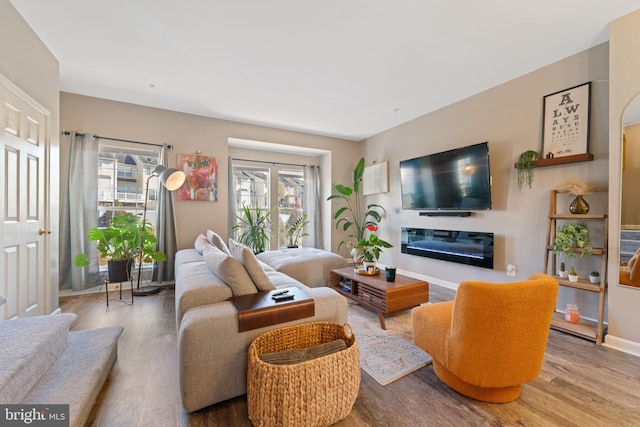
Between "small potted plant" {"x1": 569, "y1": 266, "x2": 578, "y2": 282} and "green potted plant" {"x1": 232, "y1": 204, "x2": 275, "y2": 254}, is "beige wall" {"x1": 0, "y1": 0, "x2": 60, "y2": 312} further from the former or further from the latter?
"small potted plant" {"x1": 569, "y1": 266, "x2": 578, "y2": 282}

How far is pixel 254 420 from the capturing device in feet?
3.90

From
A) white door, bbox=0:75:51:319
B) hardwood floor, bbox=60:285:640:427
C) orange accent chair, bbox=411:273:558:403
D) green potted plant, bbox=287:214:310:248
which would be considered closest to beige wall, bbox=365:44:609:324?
hardwood floor, bbox=60:285:640:427

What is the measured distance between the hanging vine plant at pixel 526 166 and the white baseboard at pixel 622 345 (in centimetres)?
153

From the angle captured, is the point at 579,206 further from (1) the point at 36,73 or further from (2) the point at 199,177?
(1) the point at 36,73

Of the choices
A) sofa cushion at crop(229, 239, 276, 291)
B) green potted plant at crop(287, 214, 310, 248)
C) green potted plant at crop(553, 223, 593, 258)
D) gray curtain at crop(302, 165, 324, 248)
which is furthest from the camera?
gray curtain at crop(302, 165, 324, 248)

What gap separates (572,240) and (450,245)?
52.5 inches

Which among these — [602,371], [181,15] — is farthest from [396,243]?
[181,15]

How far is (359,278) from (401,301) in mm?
485

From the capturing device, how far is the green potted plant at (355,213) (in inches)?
191

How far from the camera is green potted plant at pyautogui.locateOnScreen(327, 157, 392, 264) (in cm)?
486

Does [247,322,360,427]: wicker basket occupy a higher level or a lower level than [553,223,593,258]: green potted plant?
lower

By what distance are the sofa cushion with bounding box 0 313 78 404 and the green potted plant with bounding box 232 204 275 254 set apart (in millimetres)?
2954

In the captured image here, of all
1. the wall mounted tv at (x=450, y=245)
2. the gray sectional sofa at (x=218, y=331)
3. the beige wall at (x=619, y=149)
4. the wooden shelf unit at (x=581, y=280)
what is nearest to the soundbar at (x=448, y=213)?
the wall mounted tv at (x=450, y=245)

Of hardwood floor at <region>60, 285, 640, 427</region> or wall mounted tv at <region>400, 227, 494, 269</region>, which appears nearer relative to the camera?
hardwood floor at <region>60, 285, 640, 427</region>
